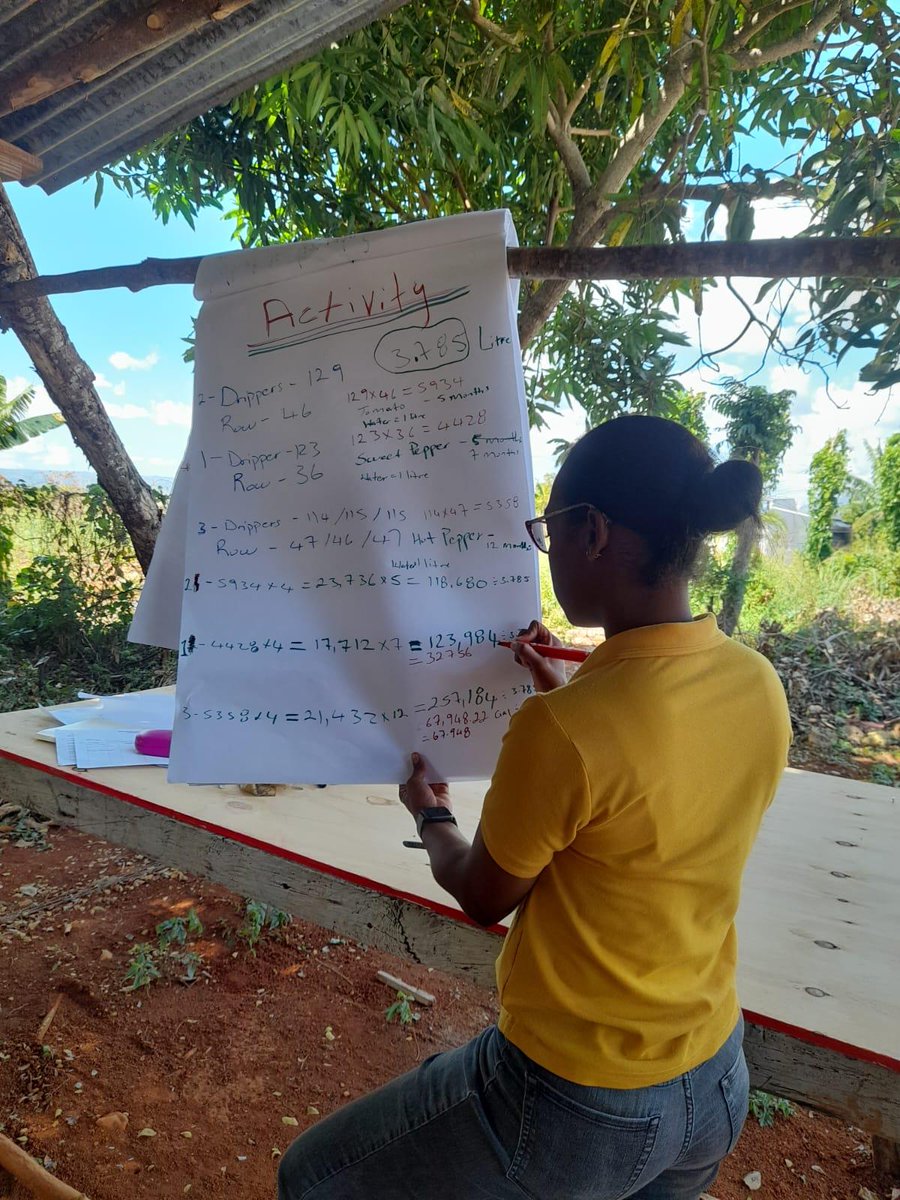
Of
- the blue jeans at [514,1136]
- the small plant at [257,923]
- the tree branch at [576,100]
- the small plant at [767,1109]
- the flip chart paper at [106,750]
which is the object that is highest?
the tree branch at [576,100]

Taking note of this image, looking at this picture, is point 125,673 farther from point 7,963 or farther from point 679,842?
point 679,842

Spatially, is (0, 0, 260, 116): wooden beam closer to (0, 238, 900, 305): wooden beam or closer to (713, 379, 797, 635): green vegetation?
(0, 238, 900, 305): wooden beam

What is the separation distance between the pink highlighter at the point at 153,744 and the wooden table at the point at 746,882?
9 cm

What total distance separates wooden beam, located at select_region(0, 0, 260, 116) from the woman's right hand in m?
1.34

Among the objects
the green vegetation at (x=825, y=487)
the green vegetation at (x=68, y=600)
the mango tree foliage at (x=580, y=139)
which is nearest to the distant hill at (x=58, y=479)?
the green vegetation at (x=68, y=600)

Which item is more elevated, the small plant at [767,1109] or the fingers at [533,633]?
the fingers at [533,633]

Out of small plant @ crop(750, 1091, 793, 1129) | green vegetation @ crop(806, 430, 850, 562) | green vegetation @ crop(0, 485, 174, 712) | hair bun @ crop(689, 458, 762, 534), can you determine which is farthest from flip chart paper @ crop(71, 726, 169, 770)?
green vegetation @ crop(806, 430, 850, 562)

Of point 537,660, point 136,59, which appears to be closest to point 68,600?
point 136,59

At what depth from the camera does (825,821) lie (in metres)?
1.64

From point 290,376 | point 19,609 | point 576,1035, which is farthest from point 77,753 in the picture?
point 19,609

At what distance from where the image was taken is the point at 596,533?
2.85ft

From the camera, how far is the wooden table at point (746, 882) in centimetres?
98

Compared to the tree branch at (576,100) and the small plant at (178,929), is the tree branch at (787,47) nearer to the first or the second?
the tree branch at (576,100)

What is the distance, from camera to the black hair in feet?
2.68
